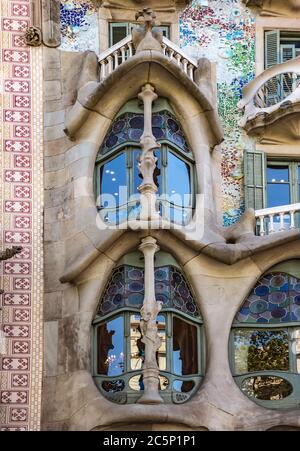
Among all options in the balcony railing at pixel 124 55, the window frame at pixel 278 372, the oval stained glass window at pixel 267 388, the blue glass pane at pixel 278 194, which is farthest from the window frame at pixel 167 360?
the balcony railing at pixel 124 55

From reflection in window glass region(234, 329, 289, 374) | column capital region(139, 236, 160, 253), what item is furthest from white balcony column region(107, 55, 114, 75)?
reflection in window glass region(234, 329, 289, 374)

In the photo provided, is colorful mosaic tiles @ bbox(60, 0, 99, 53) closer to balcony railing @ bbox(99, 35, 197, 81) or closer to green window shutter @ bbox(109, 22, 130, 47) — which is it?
green window shutter @ bbox(109, 22, 130, 47)

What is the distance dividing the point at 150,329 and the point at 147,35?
445 cm

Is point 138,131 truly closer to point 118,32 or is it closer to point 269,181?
point 118,32

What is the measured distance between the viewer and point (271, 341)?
22750 millimetres

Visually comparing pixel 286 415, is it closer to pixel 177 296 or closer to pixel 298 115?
pixel 177 296

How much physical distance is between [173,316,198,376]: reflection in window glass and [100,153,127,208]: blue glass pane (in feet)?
6.47

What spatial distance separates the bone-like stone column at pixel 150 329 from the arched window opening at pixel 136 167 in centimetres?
69

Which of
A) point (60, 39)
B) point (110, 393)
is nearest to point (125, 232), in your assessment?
point (110, 393)

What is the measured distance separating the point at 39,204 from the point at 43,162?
68cm

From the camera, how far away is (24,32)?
24.5 meters

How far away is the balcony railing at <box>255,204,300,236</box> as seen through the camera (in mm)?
23125

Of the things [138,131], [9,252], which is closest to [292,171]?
[138,131]

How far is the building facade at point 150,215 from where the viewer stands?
22219mm
